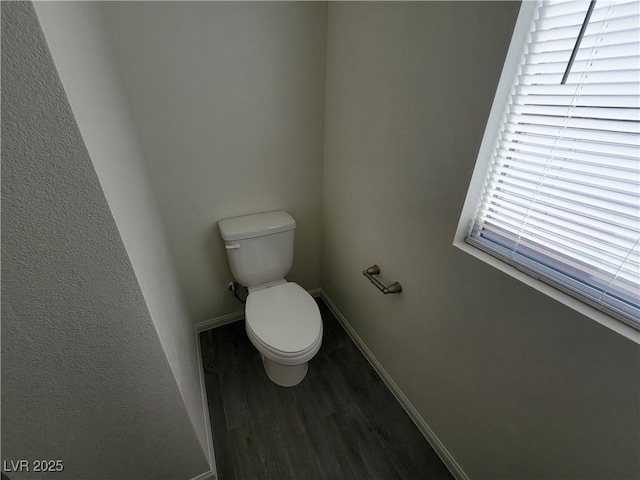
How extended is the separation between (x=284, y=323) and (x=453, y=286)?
2.62 feet

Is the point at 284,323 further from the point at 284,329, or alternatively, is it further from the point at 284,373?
the point at 284,373

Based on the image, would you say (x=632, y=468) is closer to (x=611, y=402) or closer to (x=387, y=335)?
(x=611, y=402)

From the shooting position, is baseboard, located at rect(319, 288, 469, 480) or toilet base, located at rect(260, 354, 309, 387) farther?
toilet base, located at rect(260, 354, 309, 387)

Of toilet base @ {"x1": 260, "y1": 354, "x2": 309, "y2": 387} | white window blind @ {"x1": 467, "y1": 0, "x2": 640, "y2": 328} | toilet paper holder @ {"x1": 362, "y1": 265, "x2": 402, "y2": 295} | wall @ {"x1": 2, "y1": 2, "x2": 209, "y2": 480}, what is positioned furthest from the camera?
toilet base @ {"x1": 260, "y1": 354, "x2": 309, "y2": 387}

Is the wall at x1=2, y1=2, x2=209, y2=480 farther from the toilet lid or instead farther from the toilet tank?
the toilet tank

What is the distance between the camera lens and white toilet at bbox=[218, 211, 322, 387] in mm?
1292

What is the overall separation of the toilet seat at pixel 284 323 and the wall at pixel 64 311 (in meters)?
0.43

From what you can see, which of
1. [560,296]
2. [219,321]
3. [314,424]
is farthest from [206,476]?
[560,296]

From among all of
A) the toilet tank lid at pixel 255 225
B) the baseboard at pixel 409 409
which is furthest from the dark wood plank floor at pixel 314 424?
the toilet tank lid at pixel 255 225

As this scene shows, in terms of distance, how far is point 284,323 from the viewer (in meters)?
1.38

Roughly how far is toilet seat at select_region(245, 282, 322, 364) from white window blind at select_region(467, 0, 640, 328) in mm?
906

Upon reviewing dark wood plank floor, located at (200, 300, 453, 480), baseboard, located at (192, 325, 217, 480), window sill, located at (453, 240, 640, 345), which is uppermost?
window sill, located at (453, 240, 640, 345)

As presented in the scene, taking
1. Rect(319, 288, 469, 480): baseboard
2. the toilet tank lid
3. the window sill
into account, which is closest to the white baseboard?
Rect(319, 288, 469, 480): baseboard

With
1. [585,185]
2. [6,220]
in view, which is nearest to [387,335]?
[585,185]
